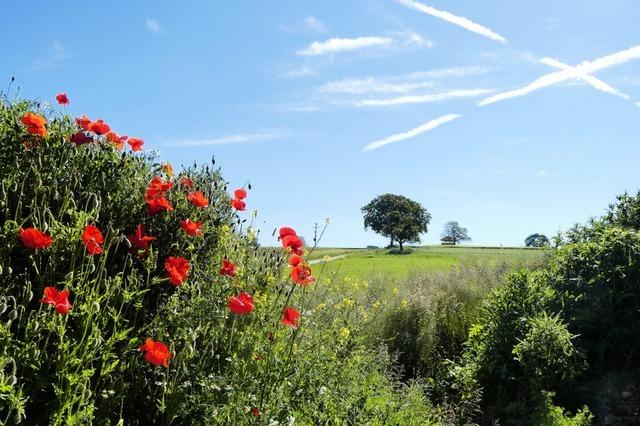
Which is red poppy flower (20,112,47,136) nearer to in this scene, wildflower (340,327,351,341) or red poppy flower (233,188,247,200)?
red poppy flower (233,188,247,200)

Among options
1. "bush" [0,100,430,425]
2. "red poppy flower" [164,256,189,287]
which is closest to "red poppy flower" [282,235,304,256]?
"bush" [0,100,430,425]

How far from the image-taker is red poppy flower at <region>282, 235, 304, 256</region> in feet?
10.8

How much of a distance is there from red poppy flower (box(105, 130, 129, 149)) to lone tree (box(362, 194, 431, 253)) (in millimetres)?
54804

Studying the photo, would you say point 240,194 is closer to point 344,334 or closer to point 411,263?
point 344,334

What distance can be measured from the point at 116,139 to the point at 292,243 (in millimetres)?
1217

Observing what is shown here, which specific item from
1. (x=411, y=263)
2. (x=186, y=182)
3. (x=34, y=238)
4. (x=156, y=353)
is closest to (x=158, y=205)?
(x=186, y=182)

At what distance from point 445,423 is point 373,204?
191 feet

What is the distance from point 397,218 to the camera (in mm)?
59781

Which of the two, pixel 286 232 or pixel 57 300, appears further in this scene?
pixel 286 232

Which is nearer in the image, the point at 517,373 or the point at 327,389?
the point at 327,389

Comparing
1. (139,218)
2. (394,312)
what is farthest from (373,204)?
(139,218)

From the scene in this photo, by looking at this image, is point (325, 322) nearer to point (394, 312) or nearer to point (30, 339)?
point (394, 312)

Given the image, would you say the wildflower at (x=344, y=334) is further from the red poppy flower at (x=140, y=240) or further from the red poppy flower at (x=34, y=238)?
the red poppy flower at (x=34, y=238)

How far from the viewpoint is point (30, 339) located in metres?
2.47
